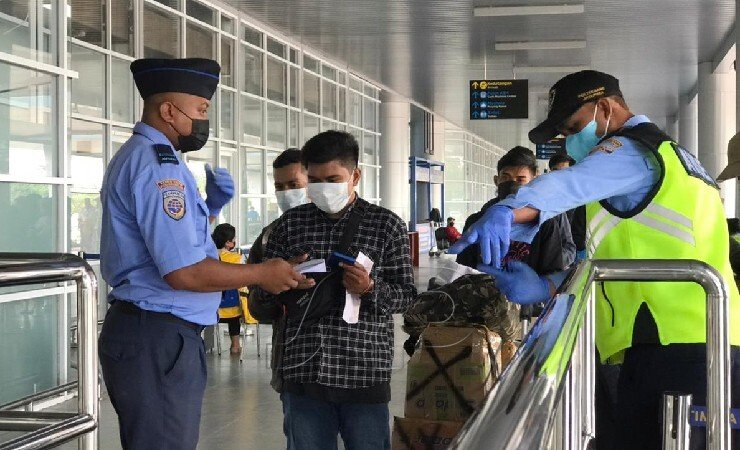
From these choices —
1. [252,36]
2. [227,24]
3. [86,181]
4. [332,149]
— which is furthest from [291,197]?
[252,36]

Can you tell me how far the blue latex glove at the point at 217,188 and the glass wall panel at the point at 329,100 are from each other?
14788mm

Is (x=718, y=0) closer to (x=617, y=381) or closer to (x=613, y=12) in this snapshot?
(x=613, y=12)

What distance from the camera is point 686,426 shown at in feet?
8.37

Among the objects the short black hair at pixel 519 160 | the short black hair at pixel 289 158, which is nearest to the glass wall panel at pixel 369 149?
the short black hair at pixel 519 160

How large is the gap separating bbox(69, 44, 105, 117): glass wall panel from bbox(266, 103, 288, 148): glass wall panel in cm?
555

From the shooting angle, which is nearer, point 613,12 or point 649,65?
point 613,12

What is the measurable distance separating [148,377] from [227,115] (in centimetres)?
1114

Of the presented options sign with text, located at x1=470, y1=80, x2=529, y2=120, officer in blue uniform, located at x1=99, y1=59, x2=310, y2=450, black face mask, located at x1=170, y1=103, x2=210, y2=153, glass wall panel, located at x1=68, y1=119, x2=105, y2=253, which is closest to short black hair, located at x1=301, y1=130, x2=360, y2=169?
black face mask, located at x1=170, y1=103, x2=210, y2=153

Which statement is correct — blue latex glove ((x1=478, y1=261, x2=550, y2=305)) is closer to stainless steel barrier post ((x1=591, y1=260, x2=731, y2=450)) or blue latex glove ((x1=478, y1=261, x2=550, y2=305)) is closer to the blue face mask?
the blue face mask

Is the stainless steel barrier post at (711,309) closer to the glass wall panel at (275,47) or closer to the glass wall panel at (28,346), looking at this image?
the glass wall panel at (28,346)

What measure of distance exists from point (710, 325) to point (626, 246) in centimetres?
36

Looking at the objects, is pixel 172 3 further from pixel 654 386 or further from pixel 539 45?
pixel 654 386

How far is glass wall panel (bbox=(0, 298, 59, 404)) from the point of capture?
6965 mm

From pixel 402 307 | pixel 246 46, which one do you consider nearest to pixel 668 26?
pixel 246 46
